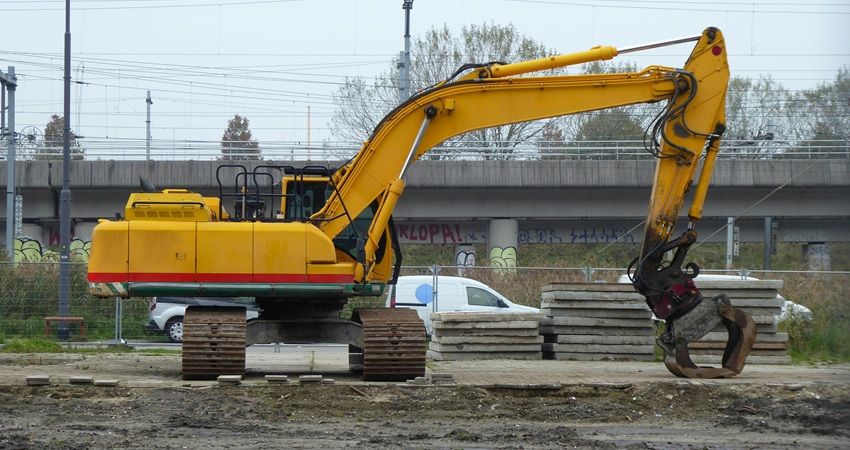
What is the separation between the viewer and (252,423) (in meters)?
10.9

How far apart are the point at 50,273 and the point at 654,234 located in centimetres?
1513

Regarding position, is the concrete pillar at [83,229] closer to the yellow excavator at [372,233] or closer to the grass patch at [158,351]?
the grass patch at [158,351]

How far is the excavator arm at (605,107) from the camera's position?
48.1 feet

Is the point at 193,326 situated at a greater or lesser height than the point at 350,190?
lesser

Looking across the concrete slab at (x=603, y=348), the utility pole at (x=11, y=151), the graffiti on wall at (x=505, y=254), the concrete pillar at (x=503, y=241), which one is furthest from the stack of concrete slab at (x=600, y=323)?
the graffiti on wall at (x=505, y=254)

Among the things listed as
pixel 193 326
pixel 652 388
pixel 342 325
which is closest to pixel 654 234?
pixel 652 388

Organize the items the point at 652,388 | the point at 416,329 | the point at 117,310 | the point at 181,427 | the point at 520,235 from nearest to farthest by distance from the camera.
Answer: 1. the point at 181,427
2. the point at 652,388
3. the point at 416,329
4. the point at 117,310
5. the point at 520,235

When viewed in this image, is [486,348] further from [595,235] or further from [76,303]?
[595,235]

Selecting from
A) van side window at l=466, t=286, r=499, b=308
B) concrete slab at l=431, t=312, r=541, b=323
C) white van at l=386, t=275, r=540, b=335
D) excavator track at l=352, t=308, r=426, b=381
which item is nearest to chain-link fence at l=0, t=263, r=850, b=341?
white van at l=386, t=275, r=540, b=335

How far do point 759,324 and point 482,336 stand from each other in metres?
4.64

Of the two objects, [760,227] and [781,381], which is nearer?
[781,381]

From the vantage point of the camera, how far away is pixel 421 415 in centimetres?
1166

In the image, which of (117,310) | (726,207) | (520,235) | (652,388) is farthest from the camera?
(520,235)

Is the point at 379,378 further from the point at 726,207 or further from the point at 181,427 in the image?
the point at 726,207
